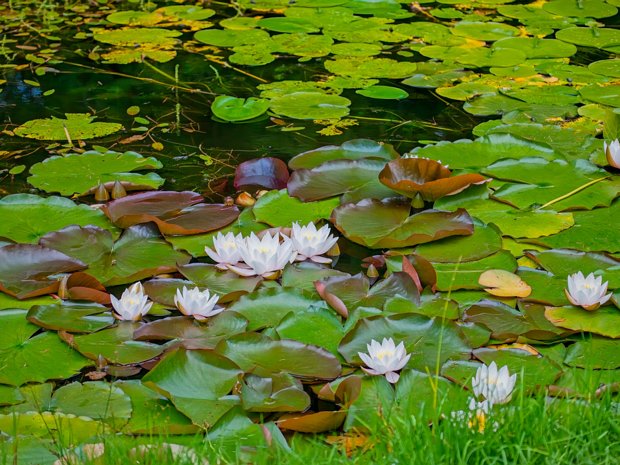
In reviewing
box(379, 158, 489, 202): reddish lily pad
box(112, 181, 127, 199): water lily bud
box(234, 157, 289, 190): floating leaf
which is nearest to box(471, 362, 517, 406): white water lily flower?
box(379, 158, 489, 202): reddish lily pad

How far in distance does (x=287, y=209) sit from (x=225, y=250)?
43cm

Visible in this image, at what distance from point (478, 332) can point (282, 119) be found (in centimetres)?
173

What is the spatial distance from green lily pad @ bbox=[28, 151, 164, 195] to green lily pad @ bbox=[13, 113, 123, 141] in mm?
253

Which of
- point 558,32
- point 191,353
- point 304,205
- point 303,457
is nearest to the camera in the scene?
point 303,457

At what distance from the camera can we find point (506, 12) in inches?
204

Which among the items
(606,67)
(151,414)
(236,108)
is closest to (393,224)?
(151,414)

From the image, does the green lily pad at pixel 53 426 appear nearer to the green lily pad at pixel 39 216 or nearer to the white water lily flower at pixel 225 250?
the white water lily flower at pixel 225 250

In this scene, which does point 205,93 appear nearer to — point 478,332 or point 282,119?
point 282,119

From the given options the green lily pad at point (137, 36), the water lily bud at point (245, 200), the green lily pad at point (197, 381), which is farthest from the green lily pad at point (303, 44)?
the green lily pad at point (197, 381)

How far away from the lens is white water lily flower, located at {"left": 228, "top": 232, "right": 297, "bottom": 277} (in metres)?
2.55

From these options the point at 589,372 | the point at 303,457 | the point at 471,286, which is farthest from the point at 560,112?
the point at 303,457

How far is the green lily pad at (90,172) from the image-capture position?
319 cm

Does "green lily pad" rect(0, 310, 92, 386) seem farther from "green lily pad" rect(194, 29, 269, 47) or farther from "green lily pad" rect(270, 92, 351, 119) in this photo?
"green lily pad" rect(194, 29, 269, 47)

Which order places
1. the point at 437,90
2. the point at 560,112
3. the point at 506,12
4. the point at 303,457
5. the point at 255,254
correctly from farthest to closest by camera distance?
the point at 506,12 → the point at 437,90 → the point at 560,112 → the point at 255,254 → the point at 303,457
